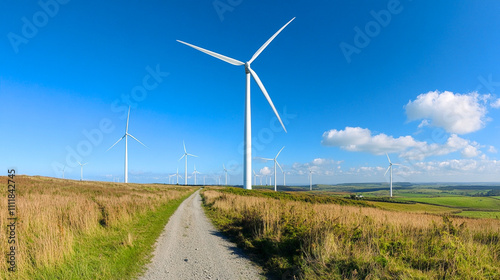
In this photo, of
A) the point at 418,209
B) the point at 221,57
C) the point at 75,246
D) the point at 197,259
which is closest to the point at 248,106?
the point at 221,57

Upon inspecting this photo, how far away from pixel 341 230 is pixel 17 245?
10402 millimetres

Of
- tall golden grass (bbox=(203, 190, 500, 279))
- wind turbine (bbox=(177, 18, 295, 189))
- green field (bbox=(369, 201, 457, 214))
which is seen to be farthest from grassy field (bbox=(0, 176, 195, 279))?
green field (bbox=(369, 201, 457, 214))

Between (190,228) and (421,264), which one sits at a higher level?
(421,264)

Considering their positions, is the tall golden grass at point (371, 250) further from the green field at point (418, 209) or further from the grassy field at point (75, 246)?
the green field at point (418, 209)

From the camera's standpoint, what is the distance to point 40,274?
20.5ft

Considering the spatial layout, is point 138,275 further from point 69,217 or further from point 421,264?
point 421,264

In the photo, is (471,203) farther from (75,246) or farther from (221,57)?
(75,246)

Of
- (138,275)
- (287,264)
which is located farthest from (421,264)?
(138,275)

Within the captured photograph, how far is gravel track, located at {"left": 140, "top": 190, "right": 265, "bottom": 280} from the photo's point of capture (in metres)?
7.10

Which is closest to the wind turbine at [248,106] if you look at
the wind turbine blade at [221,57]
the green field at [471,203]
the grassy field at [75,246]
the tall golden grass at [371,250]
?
the wind turbine blade at [221,57]

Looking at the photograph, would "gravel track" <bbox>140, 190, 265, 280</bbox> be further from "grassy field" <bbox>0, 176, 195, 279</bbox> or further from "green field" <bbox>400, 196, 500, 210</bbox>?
"green field" <bbox>400, 196, 500, 210</bbox>

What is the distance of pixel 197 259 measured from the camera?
8438 mm

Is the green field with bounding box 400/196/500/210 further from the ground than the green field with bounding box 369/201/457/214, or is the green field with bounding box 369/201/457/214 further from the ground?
the green field with bounding box 369/201/457/214

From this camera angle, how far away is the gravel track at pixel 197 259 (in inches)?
280
